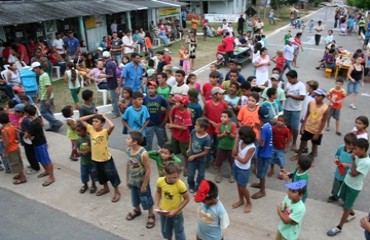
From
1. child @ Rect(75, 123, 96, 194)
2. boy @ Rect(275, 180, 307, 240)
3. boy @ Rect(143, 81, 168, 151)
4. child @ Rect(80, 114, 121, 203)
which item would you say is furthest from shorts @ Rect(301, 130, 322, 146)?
child @ Rect(75, 123, 96, 194)

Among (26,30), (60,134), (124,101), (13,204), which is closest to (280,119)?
(124,101)

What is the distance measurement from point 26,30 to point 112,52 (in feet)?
12.0

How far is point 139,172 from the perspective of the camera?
4703 mm

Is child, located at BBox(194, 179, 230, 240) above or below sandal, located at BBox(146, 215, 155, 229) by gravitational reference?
above

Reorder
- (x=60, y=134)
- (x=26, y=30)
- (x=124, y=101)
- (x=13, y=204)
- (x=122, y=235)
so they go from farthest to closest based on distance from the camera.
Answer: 1. (x=26, y=30)
2. (x=60, y=134)
3. (x=124, y=101)
4. (x=13, y=204)
5. (x=122, y=235)

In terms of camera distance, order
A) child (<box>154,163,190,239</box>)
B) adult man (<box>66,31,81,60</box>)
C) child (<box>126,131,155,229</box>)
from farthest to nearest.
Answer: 1. adult man (<box>66,31,81,60</box>)
2. child (<box>126,131,155,229</box>)
3. child (<box>154,163,190,239</box>)

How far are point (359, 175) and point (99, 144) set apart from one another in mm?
3749

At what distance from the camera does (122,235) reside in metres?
4.86

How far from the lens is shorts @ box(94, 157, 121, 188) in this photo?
5449mm

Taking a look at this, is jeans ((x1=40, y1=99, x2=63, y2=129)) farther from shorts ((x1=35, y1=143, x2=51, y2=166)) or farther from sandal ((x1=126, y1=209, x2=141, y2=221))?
sandal ((x1=126, y1=209, x2=141, y2=221))

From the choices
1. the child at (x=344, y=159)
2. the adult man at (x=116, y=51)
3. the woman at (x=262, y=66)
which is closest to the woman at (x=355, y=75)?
the woman at (x=262, y=66)

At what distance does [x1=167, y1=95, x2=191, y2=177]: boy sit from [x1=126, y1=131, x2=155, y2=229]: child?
132 centimetres

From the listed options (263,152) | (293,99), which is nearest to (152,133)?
(263,152)

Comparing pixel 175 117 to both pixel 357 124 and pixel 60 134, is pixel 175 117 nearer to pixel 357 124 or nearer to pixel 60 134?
pixel 357 124
